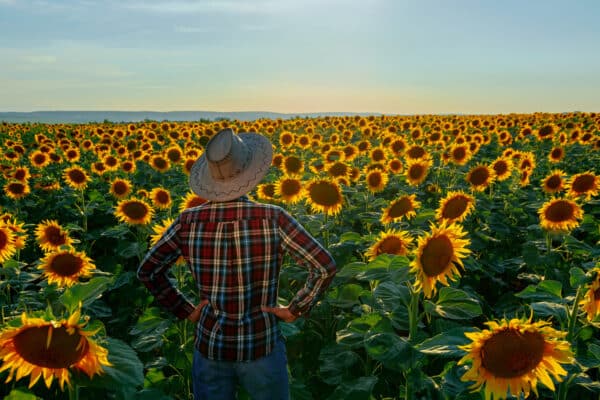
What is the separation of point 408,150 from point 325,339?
18.7 feet

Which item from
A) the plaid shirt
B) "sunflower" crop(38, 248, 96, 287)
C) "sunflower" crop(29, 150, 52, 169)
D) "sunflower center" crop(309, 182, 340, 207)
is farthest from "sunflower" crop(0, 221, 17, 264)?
"sunflower" crop(29, 150, 52, 169)

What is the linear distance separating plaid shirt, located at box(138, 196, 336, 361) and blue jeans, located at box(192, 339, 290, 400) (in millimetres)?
54

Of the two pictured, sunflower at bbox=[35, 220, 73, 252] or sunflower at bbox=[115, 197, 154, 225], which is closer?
sunflower at bbox=[35, 220, 73, 252]

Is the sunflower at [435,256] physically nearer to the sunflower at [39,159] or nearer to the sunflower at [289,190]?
the sunflower at [289,190]

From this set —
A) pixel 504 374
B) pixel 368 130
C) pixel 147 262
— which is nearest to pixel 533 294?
pixel 504 374

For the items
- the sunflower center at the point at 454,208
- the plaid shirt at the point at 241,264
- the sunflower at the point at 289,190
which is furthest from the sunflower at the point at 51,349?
the sunflower at the point at 289,190

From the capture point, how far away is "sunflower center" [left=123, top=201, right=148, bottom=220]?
20.5ft

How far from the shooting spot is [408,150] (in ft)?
30.9

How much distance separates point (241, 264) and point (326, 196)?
12.8 ft

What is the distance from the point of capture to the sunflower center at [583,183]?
21.1 feet

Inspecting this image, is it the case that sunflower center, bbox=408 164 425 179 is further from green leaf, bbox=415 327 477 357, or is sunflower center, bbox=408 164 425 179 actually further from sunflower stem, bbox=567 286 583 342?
green leaf, bbox=415 327 477 357

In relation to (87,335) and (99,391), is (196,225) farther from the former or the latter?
(99,391)

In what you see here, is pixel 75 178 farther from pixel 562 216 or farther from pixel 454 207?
pixel 562 216

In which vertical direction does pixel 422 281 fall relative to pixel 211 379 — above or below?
above
